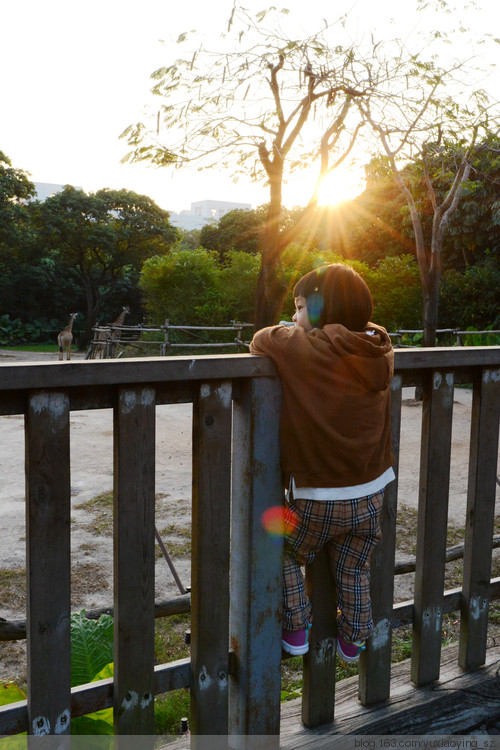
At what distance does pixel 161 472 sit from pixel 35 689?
19.3 ft

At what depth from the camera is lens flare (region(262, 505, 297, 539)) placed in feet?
5.49

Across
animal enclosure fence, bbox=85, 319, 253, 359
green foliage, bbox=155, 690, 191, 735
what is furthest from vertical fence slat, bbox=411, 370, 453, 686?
animal enclosure fence, bbox=85, 319, 253, 359

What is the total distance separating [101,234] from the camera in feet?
98.3

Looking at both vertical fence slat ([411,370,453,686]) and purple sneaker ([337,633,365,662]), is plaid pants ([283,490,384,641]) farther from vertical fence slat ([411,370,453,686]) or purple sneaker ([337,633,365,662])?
vertical fence slat ([411,370,453,686])

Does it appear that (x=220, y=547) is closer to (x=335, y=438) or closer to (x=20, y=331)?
(x=335, y=438)

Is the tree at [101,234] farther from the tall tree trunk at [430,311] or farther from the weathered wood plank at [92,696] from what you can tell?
the weathered wood plank at [92,696]

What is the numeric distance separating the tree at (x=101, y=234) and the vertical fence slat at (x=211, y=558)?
29.3 m

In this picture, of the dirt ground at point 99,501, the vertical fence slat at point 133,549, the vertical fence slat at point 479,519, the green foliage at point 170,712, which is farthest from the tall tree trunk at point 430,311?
the vertical fence slat at point 133,549

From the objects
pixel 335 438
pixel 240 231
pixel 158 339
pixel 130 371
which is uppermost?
pixel 240 231

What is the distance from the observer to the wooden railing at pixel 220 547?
1379mm

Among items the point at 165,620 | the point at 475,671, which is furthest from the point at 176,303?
the point at 475,671

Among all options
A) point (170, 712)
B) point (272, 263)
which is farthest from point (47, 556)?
point (272, 263)

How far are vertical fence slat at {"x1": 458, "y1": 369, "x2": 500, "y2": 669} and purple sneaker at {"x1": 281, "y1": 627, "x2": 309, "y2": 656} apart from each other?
606 millimetres

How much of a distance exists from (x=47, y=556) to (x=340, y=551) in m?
0.76
